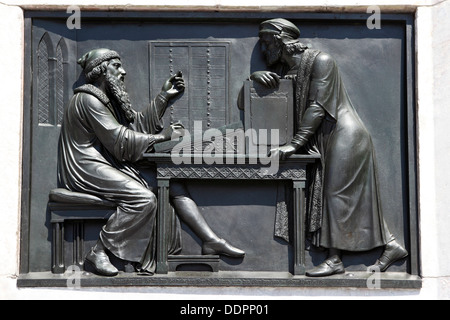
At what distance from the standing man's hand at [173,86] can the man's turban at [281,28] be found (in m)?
0.91

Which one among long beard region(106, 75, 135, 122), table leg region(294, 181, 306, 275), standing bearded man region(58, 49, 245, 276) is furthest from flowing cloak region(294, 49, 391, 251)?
long beard region(106, 75, 135, 122)

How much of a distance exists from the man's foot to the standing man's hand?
2.49 m

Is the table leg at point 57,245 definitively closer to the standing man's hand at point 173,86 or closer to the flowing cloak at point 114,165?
the flowing cloak at point 114,165

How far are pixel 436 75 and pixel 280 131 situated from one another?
5.22 ft

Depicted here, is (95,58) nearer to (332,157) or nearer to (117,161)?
(117,161)

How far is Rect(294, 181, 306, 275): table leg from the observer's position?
633 centimetres

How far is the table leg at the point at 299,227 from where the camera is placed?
633 centimetres

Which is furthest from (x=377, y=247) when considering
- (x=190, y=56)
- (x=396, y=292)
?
(x=190, y=56)

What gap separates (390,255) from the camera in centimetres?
642

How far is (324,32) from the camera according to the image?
21.8 ft

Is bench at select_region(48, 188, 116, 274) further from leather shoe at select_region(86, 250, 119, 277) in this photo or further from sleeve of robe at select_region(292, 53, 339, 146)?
sleeve of robe at select_region(292, 53, 339, 146)

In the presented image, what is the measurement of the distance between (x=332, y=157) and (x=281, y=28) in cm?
132

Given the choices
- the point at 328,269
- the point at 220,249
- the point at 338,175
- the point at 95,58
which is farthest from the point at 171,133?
the point at 328,269

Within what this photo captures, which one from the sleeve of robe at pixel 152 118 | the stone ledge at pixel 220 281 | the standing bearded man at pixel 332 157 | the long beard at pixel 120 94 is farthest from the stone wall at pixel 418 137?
the sleeve of robe at pixel 152 118
